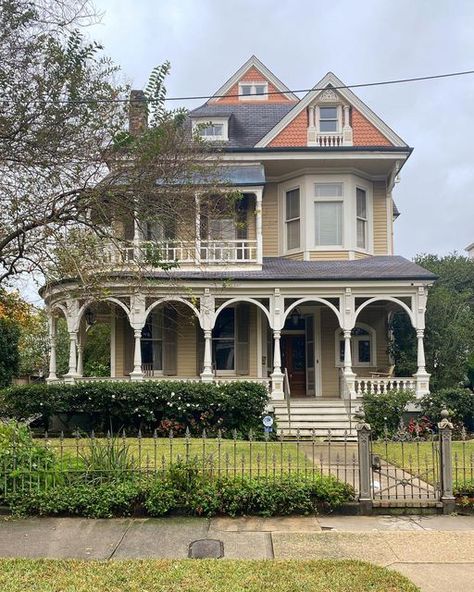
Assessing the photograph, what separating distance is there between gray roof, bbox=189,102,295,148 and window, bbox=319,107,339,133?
1682mm

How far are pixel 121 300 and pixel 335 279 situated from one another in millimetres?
6406

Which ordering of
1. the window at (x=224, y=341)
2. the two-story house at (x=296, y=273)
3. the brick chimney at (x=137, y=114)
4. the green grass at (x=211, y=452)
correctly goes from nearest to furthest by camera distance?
the green grass at (x=211, y=452) → the brick chimney at (x=137, y=114) → the two-story house at (x=296, y=273) → the window at (x=224, y=341)

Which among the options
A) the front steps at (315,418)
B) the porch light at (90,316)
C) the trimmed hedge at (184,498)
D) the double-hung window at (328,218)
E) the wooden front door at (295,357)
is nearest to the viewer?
the trimmed hedge at (184,498)

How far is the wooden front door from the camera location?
Answer: 781 inches

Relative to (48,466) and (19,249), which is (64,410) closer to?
(19,249)

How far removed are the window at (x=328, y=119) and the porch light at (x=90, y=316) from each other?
32.2 feet

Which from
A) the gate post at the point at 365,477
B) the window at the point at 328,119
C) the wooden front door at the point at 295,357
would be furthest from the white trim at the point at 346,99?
the gate post at the point at 365,477

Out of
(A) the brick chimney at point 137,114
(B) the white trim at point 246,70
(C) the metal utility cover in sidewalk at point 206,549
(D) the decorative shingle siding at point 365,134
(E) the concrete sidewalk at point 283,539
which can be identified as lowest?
(C) the metal utility cover in sidewalk at point 206,549

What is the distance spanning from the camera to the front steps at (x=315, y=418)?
1594cm

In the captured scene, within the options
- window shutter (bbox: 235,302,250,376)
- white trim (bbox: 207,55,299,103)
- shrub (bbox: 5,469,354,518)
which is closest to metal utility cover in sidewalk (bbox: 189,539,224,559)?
shrub (bbox: 5,469,354,518)

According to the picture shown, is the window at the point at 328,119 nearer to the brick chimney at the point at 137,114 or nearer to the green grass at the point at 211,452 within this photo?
the brick chimney at the point at 137,114

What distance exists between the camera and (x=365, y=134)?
19.7 m

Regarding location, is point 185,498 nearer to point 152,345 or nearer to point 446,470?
point 446,470

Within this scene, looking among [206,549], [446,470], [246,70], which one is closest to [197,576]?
[206,549]
